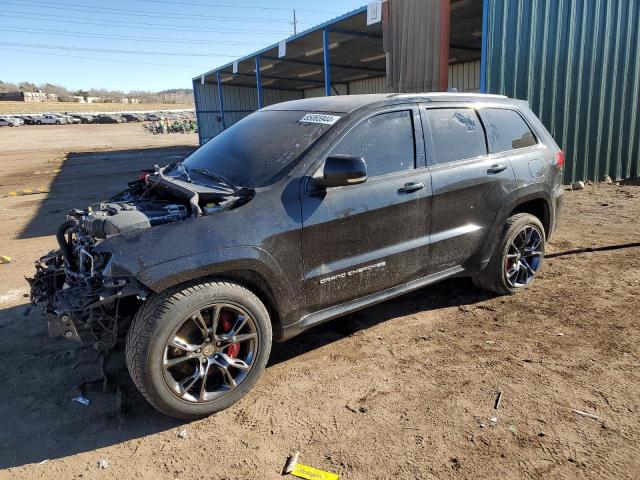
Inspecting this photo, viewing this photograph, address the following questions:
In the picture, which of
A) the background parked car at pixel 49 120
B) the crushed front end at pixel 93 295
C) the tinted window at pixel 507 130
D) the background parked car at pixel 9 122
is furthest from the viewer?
the background parked car at pixel 49 120

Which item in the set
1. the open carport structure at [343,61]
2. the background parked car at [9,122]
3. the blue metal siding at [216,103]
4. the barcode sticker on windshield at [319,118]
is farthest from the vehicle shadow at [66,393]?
the background parked car at [9,122]

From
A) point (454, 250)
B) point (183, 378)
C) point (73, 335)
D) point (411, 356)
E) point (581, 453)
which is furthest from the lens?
point (454, 250)

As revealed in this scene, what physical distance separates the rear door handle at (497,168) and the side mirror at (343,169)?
149 cm

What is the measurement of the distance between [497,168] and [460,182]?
49 cm

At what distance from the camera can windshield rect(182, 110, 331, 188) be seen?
3.14 metres

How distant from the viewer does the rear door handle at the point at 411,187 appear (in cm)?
338

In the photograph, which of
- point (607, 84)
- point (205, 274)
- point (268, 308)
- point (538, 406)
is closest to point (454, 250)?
point (538, 406)

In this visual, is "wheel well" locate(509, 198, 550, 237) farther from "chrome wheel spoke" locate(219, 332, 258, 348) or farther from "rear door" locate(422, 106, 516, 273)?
"chrome wheel spoke" locate(219, 332, 258, 348)

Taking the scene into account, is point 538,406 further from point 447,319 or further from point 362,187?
point 362,187

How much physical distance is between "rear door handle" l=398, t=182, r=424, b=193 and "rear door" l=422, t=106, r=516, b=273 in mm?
153

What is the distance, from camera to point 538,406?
9.23ft

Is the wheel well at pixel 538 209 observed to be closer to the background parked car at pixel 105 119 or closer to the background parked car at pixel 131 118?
the background parked car at pixel 105 119

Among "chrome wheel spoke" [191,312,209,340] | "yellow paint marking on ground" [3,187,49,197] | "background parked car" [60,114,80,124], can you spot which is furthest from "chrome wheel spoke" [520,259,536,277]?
"background parked car" [60,114,80,124]

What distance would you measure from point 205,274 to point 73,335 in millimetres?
815
